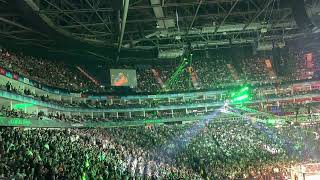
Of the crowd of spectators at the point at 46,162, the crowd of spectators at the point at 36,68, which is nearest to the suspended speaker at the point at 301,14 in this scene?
the crowd of spectators at the point at 46,162

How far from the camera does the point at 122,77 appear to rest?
47469 mm

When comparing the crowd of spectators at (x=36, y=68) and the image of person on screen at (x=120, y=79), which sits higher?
the crowd of spectators at (x=36, y=68)

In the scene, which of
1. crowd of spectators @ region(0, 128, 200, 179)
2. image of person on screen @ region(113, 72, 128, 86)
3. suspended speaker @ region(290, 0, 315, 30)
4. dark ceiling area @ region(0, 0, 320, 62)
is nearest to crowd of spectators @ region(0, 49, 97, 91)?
dark ceiling area @ region(0, 0, 320, 62)

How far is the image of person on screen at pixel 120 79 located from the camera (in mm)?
47188

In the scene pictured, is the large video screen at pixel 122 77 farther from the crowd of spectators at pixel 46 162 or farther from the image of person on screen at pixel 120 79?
the crowd of spectators at pixel 46 162

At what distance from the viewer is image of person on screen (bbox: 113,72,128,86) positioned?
47188mm

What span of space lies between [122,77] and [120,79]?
0.34 m

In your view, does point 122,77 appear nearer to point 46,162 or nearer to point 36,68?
point 36,68

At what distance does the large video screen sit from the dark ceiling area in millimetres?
3700

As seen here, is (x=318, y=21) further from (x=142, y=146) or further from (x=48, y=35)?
(x=48, y=35)

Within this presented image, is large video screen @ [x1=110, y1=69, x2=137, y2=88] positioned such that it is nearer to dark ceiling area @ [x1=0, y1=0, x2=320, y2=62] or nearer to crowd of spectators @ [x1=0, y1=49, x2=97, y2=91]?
dark ceiling area @ [x1=0, y1=0, x2=320, y2=62]

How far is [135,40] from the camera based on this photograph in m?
35.4

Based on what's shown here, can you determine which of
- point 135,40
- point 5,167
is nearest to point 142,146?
point 135,40

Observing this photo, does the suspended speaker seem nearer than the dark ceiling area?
Yes
